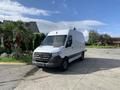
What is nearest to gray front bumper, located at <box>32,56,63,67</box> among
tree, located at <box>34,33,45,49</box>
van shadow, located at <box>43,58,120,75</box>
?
van shadow, located at <box>43,58,120,75</box>

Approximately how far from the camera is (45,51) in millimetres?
12000


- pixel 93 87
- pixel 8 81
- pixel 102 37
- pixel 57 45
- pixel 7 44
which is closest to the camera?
pixel 93 87

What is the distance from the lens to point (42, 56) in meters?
12.0

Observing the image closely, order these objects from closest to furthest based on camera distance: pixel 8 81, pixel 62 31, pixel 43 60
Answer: pixel 8 81 → pixel 43 60 → pixel 62 31

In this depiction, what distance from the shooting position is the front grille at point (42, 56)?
38.8 ft

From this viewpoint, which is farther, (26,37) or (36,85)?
(26,37)

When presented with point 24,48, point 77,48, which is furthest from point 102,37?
point 77,48

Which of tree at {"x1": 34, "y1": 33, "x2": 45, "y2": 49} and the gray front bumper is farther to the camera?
tree at {"x1": 34, "y1": 33, "x2": 45, "y2": 49}

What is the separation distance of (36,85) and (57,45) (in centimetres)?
450

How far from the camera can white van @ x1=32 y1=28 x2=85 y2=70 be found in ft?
38.7

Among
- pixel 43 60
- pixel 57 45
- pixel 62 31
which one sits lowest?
pixel 43 60

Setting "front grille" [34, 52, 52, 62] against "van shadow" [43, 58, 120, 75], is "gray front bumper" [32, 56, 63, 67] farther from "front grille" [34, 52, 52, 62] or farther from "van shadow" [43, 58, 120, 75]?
"van shadow" [43, 58, 120, 75]

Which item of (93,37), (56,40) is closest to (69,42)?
(56,40)

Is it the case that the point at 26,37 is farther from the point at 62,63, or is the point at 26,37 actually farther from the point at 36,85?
the point at 36,85
